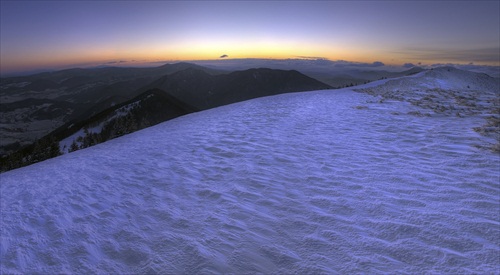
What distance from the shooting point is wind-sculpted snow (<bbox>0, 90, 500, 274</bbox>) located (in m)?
3.34

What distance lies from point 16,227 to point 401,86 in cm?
2530

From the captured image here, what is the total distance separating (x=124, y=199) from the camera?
5363mm

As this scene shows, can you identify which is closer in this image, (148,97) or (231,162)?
(231,162)

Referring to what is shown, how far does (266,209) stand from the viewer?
A: 15.0ft

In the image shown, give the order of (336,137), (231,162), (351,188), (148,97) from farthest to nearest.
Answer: (148,97)
(336,137)
(231,162)
(351,188)

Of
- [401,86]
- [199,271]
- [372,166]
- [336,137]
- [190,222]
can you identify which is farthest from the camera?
[401,86]

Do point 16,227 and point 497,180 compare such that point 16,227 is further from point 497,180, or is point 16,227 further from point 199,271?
point 497,180

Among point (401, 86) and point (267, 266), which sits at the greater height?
point (401, 86)

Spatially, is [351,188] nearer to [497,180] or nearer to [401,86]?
[497,180]

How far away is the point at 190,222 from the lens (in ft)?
14.0

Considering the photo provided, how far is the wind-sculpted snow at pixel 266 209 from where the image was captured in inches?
131

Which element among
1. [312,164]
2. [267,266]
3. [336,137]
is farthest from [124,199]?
[336,137]

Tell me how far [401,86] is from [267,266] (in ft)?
77.2

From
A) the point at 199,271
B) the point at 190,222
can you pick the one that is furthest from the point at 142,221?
the point at 199,271
